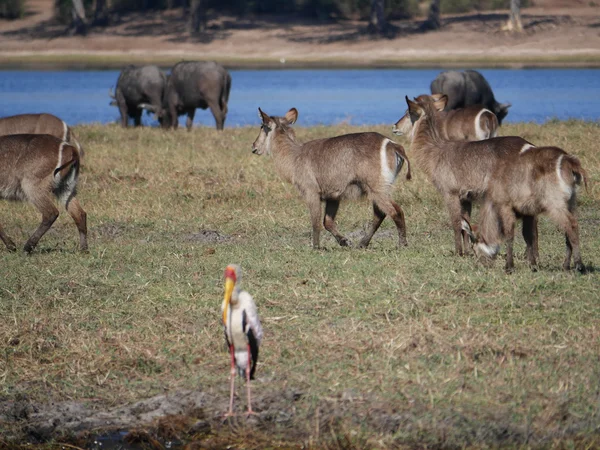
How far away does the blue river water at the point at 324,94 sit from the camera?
22688 millimetres

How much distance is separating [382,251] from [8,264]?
2.97 m

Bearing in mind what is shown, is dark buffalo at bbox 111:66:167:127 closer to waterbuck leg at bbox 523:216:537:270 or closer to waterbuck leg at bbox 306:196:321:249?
waterbuck leg at bbox 306:196:321:249

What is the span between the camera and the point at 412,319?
5863 mm

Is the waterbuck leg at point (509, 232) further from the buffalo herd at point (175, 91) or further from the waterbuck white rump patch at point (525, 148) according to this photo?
the buffalo herd at point (175, 91)

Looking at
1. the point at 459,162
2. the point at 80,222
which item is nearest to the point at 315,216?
the point at 459,162

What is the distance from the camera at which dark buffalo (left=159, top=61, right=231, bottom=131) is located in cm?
1823

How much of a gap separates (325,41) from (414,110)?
33.2 m

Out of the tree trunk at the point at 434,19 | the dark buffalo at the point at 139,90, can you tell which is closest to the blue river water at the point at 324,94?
the dark buffalo at the point at 139,90

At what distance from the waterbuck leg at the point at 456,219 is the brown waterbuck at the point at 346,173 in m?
0.52

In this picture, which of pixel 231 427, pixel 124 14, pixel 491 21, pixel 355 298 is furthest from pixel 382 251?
pixel 124 14

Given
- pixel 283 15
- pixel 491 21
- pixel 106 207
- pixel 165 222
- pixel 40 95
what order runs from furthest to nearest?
pixel 283 15 → pixel 491 21 → pixel 40 95 → pixel 106 207 → pixel 165 222

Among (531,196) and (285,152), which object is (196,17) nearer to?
(285,152)

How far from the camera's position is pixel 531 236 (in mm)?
7238

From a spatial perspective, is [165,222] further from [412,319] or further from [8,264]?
[412,319]
